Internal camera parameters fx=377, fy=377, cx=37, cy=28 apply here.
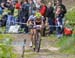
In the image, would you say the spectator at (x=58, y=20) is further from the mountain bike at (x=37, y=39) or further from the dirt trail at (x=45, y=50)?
the mountain bike at (x=37, y=39)

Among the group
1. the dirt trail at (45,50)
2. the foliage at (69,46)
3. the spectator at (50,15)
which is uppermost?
the spectator at (50,15)

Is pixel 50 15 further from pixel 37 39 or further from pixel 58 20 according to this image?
pixel 37 39

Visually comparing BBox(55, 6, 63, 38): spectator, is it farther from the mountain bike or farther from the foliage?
the mountain bike

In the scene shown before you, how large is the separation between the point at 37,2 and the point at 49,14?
121 cm

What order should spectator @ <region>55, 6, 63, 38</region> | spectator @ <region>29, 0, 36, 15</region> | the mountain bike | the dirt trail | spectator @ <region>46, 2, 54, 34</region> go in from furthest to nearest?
spectator @ <region>29, 0, 36, 15</region>
spectator @ <region>46, 2, 54, 34</region>
spectator @ <region>55, 6, 63, 38</region>
the mountain bike
the dirt trail

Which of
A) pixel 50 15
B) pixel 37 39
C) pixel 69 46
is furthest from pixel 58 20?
pixel 37 39

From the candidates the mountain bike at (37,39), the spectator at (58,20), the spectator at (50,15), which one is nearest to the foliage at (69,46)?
the mountain bike at (37,39)

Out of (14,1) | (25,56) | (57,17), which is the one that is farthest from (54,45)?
(14,1)

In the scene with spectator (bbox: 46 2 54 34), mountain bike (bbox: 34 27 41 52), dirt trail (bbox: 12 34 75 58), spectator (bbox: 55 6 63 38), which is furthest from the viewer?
spectator (bbox: 46 2 54 34)

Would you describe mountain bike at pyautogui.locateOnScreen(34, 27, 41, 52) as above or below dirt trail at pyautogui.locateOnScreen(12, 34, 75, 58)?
above

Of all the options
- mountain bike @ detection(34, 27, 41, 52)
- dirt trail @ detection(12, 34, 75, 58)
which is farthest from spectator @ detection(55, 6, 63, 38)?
mountain bike @ detection(34, 27, 41, 52)

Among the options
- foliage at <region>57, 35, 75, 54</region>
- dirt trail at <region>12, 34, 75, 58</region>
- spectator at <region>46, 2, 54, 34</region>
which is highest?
spectator at <region>46, 2, 54, 34</region>

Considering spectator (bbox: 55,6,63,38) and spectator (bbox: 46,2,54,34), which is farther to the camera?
spectator (bbox: 46,2,54,34)

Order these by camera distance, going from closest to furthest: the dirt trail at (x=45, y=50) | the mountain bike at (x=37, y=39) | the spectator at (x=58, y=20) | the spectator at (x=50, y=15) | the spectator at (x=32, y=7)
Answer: the dirt trail at (x=45, y=50) < the mountain bike at (x=37, y=39) < the spectator at (x=58, y=20) < the spectator at (x=50, y=15) < the spectator at (x=32, y=7)
